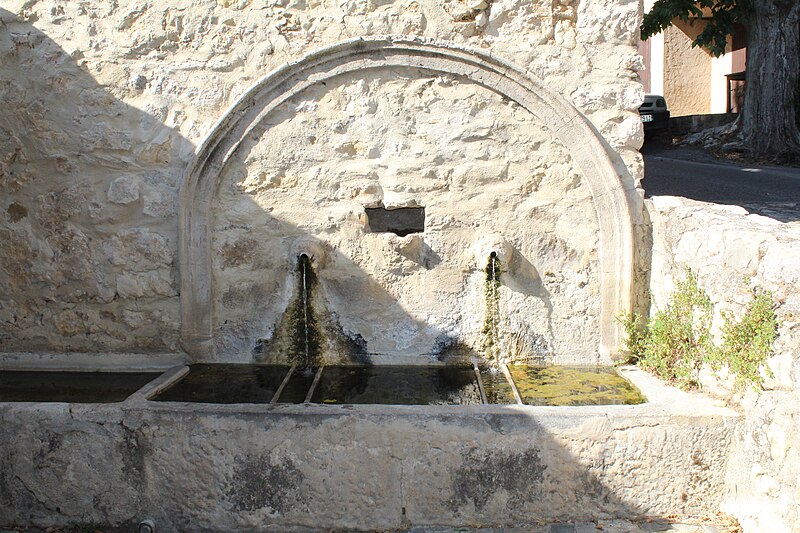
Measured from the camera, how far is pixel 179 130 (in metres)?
4.29

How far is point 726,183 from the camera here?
8.02 meters

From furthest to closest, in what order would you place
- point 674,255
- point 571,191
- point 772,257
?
point 571,191, point 674,255, point 772,257

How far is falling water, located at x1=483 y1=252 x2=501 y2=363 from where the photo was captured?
431 centimetres

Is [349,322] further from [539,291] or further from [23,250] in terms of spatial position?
[23,250]

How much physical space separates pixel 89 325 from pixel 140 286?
431 millimetres

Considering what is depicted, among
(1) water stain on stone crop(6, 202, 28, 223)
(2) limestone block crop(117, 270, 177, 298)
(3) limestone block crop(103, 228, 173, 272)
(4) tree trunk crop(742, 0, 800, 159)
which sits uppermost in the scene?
(4) tree trunk crop(742, 0, 800, 159)

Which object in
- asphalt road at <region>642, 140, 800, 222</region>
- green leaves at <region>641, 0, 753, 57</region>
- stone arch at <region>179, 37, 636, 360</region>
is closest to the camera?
stone arch at <region>179, 37, 636, 360</region>

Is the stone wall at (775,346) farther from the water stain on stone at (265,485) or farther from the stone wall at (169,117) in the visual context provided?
the water stain on stone at (265,485)

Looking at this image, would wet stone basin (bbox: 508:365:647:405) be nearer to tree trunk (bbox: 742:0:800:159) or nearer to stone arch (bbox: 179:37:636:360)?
stone arch (bbox: 179:37:636:360)

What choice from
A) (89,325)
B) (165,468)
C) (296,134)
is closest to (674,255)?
(296,134)

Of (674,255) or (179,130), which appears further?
(179,130)

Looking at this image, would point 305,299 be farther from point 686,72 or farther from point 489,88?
point 686,72

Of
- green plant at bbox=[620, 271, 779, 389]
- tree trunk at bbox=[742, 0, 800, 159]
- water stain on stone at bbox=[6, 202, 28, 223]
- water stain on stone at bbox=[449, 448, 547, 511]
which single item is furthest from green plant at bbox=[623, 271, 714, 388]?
tree trunk at bbox=[742, 0, 800, 159]

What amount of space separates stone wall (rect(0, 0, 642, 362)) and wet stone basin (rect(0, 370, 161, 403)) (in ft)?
0.69
